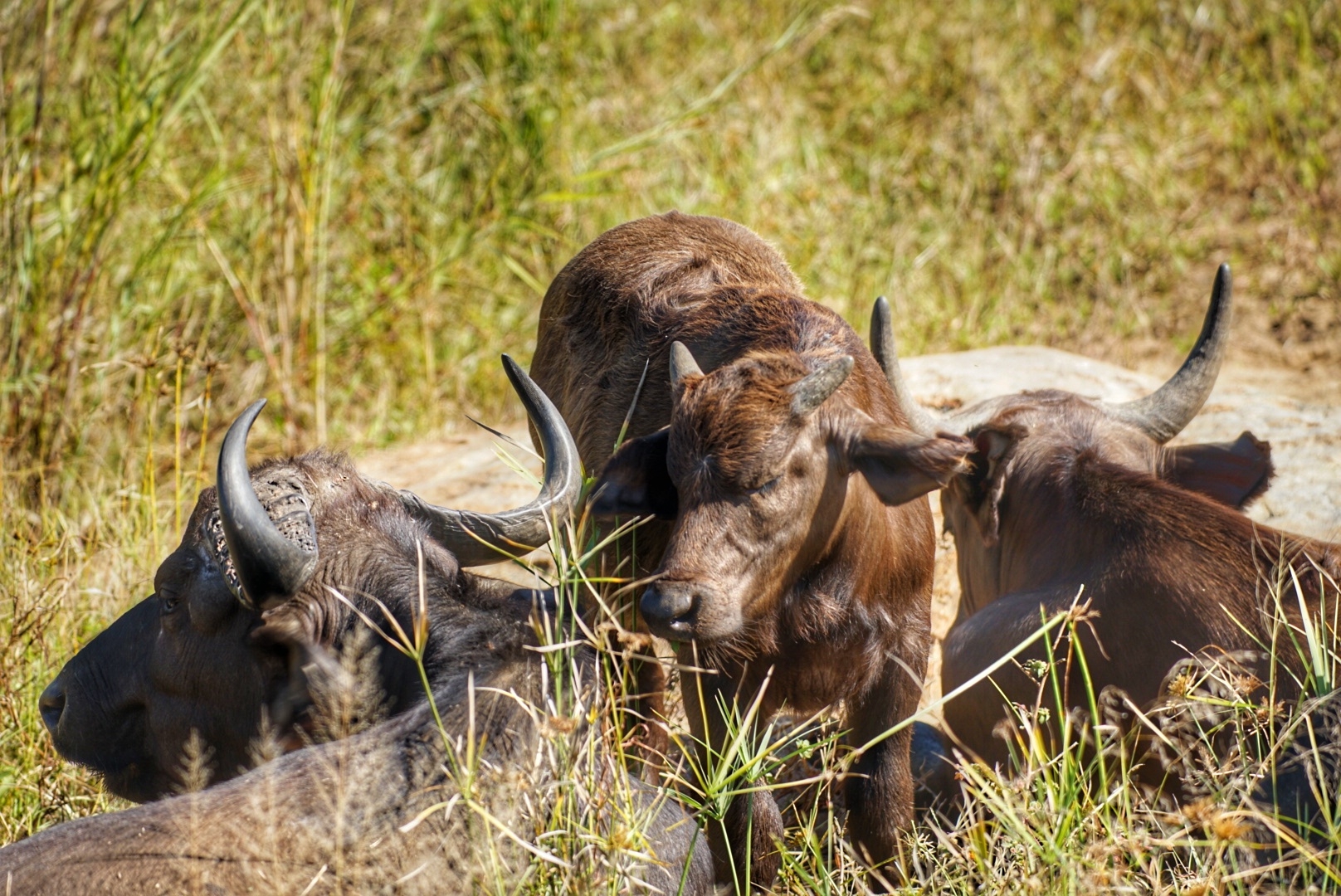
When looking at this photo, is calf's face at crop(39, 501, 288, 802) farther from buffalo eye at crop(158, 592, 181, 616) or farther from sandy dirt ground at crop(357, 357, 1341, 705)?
sandy dirt ground at crop(357, 357, 1341, 705)

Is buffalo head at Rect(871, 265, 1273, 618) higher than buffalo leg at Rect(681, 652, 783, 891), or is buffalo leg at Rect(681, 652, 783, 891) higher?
buffalo head at Rect(871, 265, 1273, 618)

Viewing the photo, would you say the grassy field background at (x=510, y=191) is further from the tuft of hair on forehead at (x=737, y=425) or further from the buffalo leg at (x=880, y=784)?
the buffalo leg at (x=880, y=784)

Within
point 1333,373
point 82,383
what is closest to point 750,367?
point 82,383

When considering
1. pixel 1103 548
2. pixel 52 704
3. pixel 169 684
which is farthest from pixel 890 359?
pixel 52 704

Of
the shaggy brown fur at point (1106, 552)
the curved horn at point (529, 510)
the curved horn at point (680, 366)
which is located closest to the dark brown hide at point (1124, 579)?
the shaggy brown fur at point (1106, 552)

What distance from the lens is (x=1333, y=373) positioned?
7852 millimetres

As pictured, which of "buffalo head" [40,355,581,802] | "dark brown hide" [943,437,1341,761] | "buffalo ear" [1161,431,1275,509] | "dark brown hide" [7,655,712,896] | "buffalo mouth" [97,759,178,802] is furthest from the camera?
"buffalo ear" [1161,431,1275,509]

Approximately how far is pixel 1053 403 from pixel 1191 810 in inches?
106

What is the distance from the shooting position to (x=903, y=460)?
351cm

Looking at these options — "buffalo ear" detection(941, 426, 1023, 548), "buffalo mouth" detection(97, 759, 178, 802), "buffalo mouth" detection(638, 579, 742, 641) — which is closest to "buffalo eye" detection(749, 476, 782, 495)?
"buffalo mouth" detection(638, 579, 742, 641)

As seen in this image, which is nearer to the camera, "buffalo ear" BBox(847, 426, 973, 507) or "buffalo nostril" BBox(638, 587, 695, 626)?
"buffalo nostril" BBox(638, 587, 695, 626)

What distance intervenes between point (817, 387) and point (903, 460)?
0.96 ft

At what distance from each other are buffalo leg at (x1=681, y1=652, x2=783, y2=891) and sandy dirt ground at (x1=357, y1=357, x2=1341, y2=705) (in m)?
1.60

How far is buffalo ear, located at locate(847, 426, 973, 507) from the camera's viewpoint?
11.3 feet
